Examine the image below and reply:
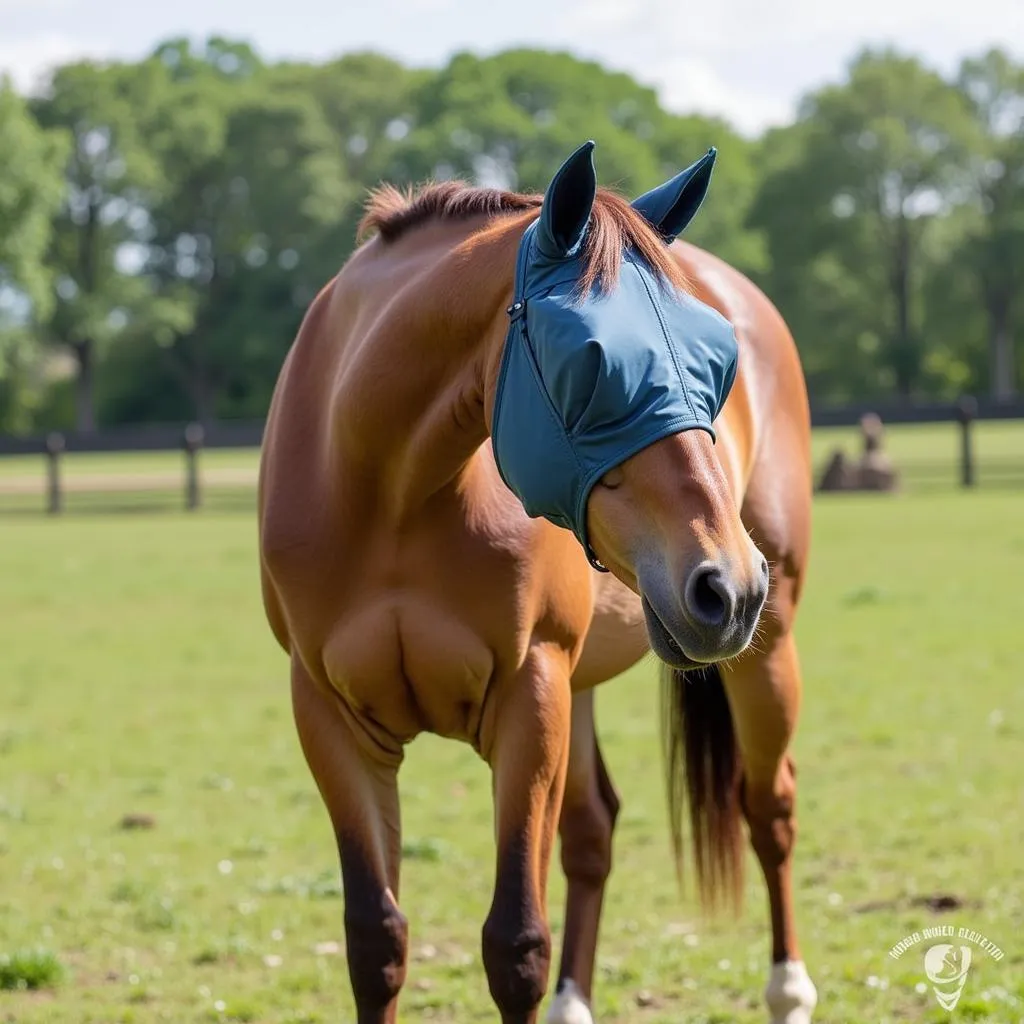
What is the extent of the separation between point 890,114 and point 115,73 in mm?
28411

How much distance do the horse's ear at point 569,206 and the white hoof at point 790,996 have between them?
257 cm

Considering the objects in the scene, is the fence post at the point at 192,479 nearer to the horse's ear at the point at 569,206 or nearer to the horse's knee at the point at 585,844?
the horse's knee at the point at 585,844

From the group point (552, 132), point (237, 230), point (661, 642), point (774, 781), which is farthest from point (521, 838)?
point (237, 230)

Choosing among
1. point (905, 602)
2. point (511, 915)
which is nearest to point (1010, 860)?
point (511, 915)

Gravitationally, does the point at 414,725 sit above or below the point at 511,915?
above

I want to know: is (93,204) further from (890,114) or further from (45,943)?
(45,943)

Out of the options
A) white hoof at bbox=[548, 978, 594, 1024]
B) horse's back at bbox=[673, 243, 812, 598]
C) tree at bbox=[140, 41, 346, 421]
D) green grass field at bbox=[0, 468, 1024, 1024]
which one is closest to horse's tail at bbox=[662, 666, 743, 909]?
green grass field at bbox=[0, 468, 1024, 1024]

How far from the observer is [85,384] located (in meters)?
52.8

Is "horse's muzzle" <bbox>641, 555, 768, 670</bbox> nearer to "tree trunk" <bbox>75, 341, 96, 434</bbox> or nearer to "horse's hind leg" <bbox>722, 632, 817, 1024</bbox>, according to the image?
"horse's hind leg" <bbox>722, 632, 817, 1024</bbox>

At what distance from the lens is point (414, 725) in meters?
3.44

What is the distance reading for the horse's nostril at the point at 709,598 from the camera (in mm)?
2434

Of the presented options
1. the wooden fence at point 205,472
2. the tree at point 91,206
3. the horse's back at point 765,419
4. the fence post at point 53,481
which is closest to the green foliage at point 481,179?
the tree at point 91,206

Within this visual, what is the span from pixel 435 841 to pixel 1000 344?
50.7 m

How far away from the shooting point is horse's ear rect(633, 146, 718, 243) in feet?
9.75
